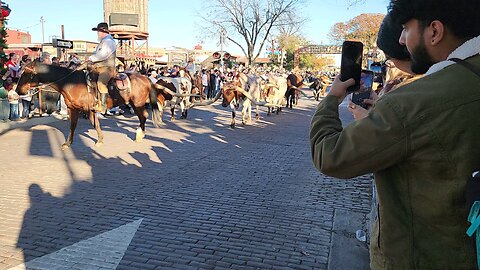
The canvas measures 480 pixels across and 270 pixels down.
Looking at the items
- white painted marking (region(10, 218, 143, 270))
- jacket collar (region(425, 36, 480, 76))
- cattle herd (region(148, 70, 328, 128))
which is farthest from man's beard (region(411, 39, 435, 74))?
cattle herd (region(148, 70, 328, 128))

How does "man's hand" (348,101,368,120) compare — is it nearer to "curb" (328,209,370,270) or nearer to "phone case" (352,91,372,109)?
"phone case" (352,91,372,109)

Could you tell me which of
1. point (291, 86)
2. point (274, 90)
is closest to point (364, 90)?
point (274, 90)

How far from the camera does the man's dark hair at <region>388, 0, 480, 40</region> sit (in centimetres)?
151

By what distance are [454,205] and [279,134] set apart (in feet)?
41.9

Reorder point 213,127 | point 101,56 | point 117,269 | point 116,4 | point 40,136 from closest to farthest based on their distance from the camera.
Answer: point 117,269 → point 101,56 → point 40,136 → point 213,127 → point 116,4

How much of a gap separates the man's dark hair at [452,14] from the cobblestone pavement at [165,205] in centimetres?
346

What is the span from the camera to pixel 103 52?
10.9 metres

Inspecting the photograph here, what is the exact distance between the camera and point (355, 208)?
6602 mm

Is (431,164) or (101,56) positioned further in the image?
(101,56)

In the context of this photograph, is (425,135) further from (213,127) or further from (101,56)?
(213,127)

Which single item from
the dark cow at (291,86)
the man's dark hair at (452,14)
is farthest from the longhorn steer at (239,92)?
the man's dark hair at (452,14)

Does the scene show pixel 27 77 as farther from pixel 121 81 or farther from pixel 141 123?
pixel 141 123

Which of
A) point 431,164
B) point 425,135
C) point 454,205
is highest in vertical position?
point 425,135

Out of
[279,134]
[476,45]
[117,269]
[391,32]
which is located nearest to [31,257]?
[117,269]
